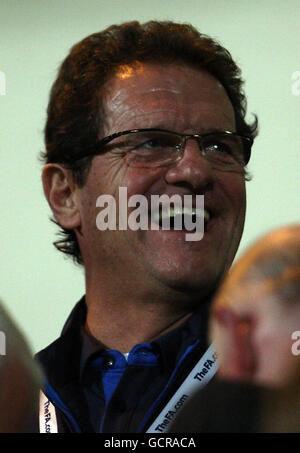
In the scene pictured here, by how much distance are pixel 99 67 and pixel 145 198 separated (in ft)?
0.94

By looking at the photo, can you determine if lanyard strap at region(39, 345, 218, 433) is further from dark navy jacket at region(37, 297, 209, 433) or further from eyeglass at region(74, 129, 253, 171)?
eyeglass at region(74, 129, 253, 171)

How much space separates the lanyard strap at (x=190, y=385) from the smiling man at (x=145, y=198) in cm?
1

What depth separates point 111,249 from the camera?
4.09ft

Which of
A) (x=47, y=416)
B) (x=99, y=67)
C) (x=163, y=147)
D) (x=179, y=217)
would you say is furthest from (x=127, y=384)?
(x=99, y=67)

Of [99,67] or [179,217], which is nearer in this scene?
[179,217]

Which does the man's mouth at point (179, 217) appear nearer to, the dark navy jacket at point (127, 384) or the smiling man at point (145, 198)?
the smiling man at point (145, 198)

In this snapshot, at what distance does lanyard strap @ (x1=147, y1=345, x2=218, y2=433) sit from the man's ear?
393 mm

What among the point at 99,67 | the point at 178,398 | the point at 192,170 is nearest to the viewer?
the point at 178,398

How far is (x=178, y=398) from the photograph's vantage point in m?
1.06

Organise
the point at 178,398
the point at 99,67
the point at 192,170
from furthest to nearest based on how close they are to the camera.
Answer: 1. the point at 99,67
2. the point at 192,170
3. the point at 178,398

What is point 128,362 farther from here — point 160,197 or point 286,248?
point 286,248

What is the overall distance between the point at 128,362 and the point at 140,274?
0.15 m

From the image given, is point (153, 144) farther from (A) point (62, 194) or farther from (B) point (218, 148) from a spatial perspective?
(A) point (62, 194)
